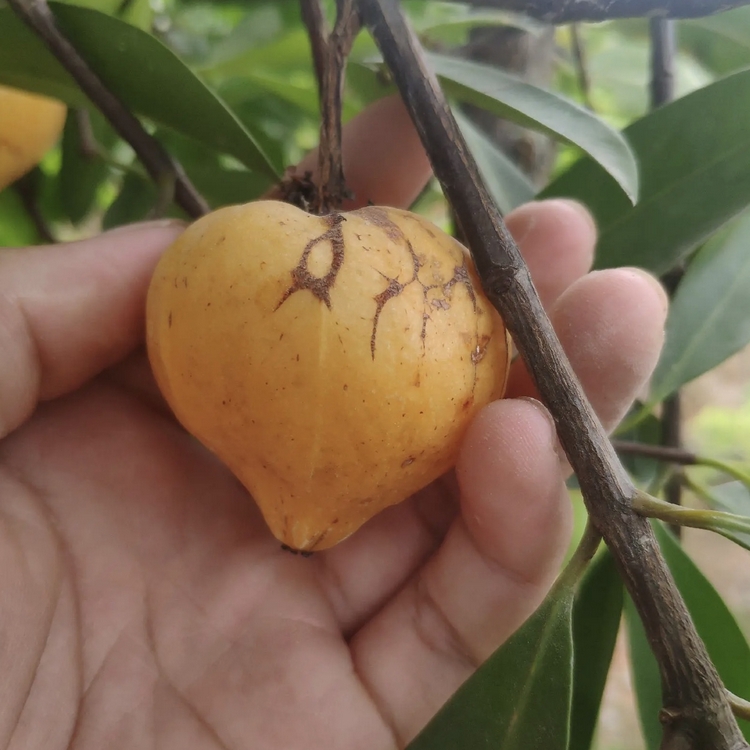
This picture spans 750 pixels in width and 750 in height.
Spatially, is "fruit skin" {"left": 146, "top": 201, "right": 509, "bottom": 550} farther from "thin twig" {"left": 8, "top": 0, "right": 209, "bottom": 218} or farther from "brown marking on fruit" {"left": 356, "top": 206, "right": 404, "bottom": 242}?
"thin twig" {"left": 8, "top": 0, "right": 209, "bottom": 218}

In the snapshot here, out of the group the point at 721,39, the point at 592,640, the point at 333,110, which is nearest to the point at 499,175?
the point at 333,110

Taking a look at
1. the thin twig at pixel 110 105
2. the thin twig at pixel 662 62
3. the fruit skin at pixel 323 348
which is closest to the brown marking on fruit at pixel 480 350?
the fruit skin at pixel 323 348

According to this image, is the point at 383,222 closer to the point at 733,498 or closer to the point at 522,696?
the point at 522,696

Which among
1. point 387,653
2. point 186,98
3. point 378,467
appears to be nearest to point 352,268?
point 378,467

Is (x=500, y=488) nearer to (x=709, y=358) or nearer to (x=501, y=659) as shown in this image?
(x=501, y=659)

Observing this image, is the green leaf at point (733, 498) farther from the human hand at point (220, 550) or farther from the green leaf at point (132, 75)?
the green leaf at point (132, 75)

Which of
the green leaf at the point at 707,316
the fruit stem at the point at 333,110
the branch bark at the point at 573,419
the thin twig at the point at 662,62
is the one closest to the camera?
the branch bark at the point at 573,419
